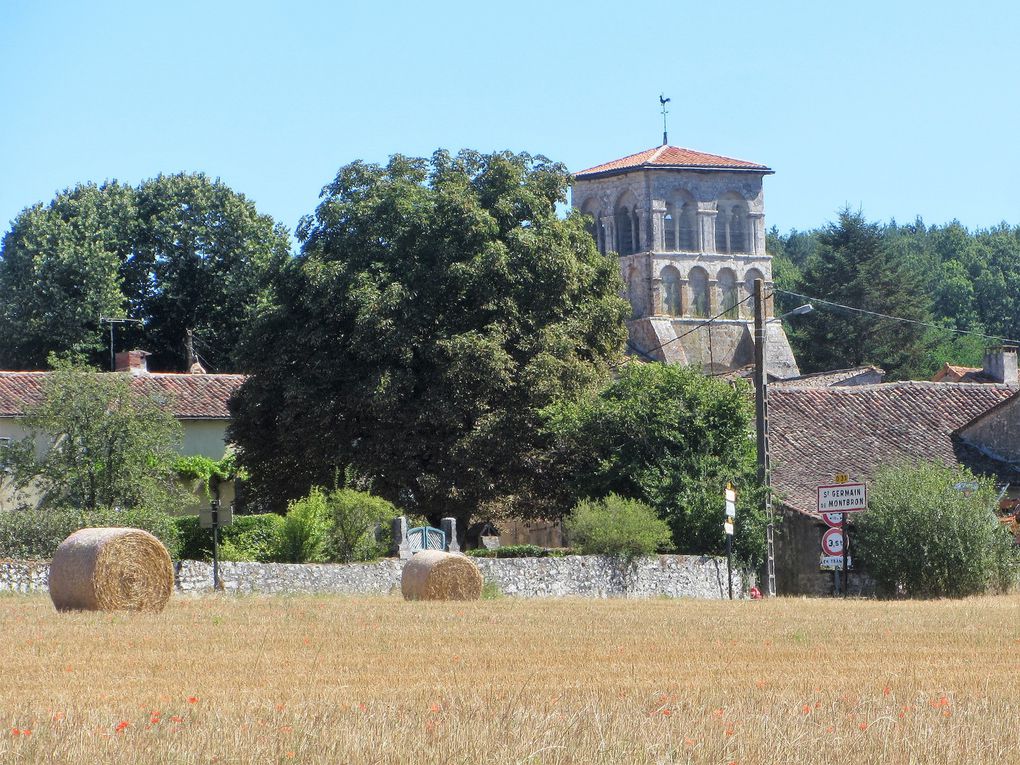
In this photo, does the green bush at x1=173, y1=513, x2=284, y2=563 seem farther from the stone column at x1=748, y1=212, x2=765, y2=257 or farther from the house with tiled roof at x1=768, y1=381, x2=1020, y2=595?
the stone column at x1=748, y1=212, x2=765, y2=257

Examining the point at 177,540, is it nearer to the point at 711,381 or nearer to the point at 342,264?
the point at 342,264

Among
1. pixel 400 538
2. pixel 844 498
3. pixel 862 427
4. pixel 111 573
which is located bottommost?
pixel 111 573

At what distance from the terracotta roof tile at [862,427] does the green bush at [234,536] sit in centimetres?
1267

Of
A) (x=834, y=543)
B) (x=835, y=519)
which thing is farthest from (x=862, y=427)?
(x=834, y=543)

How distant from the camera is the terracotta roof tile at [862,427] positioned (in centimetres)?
4241

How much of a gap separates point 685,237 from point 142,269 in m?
35.2

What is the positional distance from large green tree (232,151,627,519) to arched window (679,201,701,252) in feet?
152

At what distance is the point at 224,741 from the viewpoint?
32.6 ft

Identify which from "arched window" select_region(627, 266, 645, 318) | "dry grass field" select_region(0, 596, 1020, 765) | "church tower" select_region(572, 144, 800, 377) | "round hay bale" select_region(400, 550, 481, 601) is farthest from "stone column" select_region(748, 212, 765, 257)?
"dry grass field" select_region(0, 596, 1020, 765)

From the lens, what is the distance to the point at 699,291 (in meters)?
89.4

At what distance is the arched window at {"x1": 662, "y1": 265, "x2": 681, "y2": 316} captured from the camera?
289 ft

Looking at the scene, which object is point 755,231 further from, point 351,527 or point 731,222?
point 351,527

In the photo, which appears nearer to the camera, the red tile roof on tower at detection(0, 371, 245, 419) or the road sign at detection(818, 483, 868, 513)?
the road sign at detection(818, 483, 868, 513)

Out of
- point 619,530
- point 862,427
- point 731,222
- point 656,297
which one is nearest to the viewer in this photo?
point 619,530
